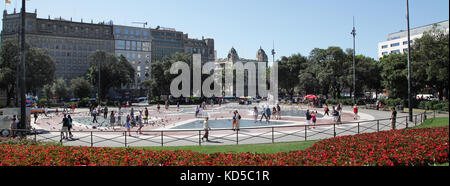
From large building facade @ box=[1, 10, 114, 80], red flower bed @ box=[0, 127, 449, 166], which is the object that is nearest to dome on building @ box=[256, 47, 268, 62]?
large building facade @ box=[1, 10, 114, 80]

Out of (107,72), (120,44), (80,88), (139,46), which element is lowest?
(80,88)

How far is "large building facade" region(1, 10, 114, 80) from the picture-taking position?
8138cm

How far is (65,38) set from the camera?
85.2 meters

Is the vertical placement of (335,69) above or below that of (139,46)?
below

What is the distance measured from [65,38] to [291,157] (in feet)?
303

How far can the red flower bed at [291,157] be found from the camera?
282 inches

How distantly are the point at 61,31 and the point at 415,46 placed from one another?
→ 85828mm

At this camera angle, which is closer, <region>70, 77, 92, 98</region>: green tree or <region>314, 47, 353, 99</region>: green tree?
<region>314, 47, 353, 99</region>: green tree

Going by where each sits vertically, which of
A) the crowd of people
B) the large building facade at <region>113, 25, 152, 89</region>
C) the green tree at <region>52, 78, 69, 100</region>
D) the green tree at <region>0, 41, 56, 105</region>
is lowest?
the crowd of people

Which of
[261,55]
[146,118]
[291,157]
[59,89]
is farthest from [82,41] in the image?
[291,157]

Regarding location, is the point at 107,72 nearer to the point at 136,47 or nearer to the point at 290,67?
the point at 136,47

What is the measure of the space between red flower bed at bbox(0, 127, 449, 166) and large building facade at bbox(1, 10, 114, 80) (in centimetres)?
8580

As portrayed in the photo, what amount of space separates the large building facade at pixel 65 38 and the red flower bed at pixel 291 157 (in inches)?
3378

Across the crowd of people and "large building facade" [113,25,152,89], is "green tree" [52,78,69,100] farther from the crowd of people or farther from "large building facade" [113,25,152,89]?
the crowd of people
